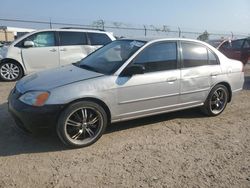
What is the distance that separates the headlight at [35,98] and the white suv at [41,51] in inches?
224

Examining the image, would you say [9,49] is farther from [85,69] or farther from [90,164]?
[90,164]

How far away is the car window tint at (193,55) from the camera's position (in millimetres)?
5676

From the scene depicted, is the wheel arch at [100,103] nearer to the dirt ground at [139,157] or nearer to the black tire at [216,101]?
the dirt ground at [139,157]

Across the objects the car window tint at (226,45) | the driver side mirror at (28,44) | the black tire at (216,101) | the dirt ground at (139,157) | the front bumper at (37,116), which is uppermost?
the driver side mirror at (28,44)

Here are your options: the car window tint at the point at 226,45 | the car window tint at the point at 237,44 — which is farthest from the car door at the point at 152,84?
the car window tint at the point at 237,44

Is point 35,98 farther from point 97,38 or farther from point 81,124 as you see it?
point 97,38

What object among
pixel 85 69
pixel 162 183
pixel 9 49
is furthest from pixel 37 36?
pixel 162 183

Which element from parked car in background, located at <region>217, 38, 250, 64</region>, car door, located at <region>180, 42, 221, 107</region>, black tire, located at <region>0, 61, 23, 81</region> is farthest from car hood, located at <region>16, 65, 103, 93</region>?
parked car in background, located at <region>217, 38, 250, 64</region>

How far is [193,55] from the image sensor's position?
5.80 m

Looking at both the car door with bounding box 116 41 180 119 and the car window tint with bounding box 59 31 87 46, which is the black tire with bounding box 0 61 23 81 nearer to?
the car window tint with bounding box 59 31 87 46

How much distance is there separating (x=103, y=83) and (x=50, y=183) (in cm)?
168

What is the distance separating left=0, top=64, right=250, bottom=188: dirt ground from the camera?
12.4 feet

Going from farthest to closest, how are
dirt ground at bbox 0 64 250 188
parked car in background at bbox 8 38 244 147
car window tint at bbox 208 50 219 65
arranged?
1. car window tint at bbox 208 50 219 65
2. parked car in background at bbox 8 38 244 147
3. dirt ground at bbox 0 64 250 188

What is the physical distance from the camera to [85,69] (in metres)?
5.26
